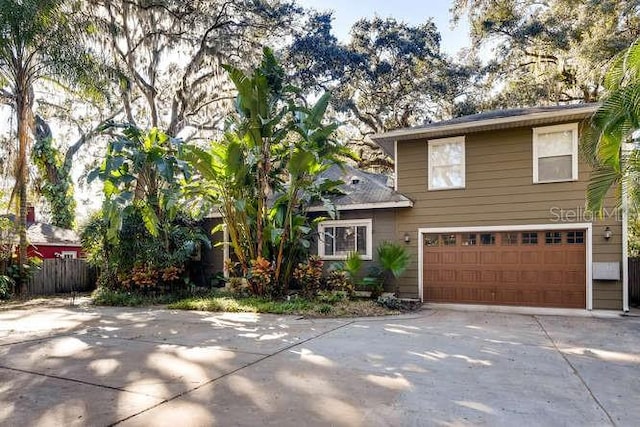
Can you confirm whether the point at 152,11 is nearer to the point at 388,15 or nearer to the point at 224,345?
the point at 388,15

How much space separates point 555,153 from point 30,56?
1318cm

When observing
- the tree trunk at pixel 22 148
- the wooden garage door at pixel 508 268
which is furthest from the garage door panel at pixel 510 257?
the tree trunk at pixel 22 148

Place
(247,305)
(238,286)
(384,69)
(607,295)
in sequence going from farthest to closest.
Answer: (384,69)
(238,286)
(247,305)
(607,295)

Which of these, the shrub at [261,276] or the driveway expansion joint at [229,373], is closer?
the driveway expansion joint at [229,373]

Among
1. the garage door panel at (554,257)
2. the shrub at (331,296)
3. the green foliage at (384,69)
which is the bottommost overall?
the shrub at (331,296)

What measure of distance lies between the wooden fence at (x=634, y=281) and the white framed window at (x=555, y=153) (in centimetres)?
386

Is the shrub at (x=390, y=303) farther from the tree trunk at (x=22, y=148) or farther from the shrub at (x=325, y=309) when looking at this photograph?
the tree trunk at (x=22, y=148)

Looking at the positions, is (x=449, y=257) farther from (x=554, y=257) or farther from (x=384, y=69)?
(x=384, y=69)

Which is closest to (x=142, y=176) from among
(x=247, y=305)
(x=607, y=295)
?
(x=247, y=305)

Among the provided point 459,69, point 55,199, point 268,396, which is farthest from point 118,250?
point 459,69

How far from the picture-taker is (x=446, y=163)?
10.7 metres

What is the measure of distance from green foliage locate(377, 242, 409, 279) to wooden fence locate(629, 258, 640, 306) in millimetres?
6155

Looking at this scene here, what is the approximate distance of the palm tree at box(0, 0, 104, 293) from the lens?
9961 mm

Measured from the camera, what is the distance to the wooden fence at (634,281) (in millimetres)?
10906
